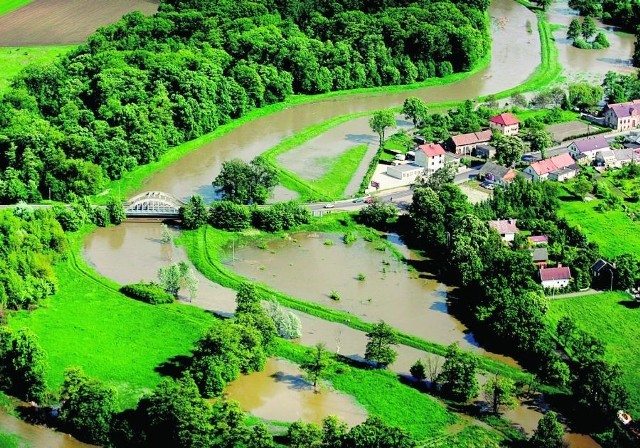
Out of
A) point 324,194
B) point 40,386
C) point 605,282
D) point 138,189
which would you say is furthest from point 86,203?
point 605,282

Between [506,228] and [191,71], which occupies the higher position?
[191,71]

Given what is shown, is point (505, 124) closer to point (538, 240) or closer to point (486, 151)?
point (486, 151)

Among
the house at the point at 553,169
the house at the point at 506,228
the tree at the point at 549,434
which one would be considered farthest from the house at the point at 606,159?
the tree at the point at 549,434

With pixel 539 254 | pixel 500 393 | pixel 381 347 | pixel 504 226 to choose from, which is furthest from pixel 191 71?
pixel 500 393

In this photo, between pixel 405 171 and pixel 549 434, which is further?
pixel 405 171

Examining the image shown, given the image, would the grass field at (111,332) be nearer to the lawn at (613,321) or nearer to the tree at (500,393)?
the tree at (500,393)

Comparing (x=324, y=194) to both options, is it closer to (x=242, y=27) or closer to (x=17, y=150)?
(x=17, y=150)
